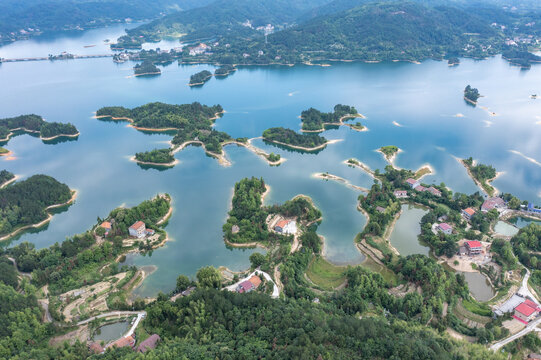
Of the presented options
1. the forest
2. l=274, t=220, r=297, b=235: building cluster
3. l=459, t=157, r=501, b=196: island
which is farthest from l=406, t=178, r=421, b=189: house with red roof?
the forest

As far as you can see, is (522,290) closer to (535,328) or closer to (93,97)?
(535,328)

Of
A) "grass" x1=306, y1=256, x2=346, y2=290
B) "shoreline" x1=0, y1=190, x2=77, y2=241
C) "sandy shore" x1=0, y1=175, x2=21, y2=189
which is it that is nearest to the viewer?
"grass" x1=306, y1=256, x2=346, y2=290

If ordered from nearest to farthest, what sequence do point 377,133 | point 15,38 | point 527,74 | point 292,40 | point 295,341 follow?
point 295,341, point 377,133, point 527,74, point 292,40, point 15,38

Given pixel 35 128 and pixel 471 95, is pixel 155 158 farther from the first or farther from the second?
pixel 471 95

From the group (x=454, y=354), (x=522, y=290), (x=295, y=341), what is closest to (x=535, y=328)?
(x=522, y=290)

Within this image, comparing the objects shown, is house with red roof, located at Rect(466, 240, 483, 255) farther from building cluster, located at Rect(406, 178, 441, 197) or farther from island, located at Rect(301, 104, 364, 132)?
island, located at Rect(301, 104, 364, 132)

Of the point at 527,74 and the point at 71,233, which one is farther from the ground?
the point at 527,74
